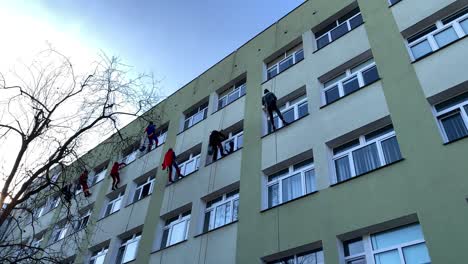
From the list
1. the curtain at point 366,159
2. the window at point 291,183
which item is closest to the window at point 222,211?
the window at point 291,183

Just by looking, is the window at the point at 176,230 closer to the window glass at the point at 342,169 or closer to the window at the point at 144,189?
the window at the point at 144,189

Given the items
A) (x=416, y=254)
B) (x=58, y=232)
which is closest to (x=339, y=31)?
(x=416, y=254)

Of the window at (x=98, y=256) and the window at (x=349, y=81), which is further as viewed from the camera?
the window at (x=98, y=256)

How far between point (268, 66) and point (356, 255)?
896 cm

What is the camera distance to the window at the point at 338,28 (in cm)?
1262

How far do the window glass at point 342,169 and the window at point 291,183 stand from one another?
68cm

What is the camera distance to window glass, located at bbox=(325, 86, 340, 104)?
11142 millimetres

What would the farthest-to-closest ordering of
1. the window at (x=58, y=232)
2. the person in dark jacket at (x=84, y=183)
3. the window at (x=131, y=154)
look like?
the window at (x=58, y=232) → the window at (x=131, y=154) → the person in dark jacket at (x=84, y=183)

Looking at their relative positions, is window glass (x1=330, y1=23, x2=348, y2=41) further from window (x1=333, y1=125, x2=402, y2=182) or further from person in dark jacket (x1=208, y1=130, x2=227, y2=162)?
person in dark jacket (x1=208, y1=130, x2=227, y2=162)

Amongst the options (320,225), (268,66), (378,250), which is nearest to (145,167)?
(268,66)

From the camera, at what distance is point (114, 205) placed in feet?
56.4

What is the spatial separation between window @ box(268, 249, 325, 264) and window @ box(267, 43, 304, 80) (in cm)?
711

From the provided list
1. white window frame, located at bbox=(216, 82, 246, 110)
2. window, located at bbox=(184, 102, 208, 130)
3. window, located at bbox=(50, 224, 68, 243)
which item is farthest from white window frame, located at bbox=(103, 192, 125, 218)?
white window frame, located at bbox=(216, 82, 246, 110)

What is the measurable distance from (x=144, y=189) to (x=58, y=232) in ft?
22.3
